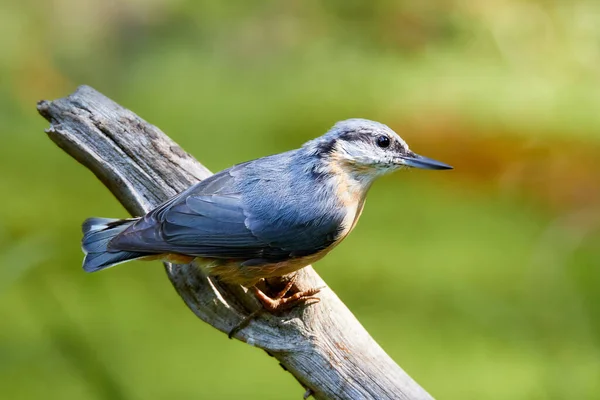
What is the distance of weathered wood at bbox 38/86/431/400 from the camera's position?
1320mm

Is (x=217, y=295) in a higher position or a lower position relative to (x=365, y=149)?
lower

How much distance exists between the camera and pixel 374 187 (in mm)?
2777

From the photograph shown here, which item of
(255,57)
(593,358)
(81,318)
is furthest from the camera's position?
(255,57)

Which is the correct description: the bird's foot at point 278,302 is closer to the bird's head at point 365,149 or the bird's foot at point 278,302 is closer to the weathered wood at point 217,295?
the weathered wood at point 217,295

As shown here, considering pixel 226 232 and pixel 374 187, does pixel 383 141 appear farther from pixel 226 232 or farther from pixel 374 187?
pixel 374 187

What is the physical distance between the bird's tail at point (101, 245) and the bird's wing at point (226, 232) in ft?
0.08

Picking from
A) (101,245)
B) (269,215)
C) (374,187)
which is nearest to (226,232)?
(269,215)

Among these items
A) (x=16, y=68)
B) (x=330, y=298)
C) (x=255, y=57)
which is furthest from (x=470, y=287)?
(x=16, y=68)

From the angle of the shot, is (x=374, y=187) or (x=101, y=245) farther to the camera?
(x=374, y=187)

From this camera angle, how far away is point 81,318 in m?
2.21

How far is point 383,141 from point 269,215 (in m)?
0.22

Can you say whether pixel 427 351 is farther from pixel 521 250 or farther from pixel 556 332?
pixel 521 250

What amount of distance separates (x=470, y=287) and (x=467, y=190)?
1.86 feet

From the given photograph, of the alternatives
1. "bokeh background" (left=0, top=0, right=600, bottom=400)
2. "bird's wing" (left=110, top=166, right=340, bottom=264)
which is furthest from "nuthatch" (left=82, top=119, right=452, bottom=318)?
"bokeh background" (left=0, top=0, right=600, bottom=400)
